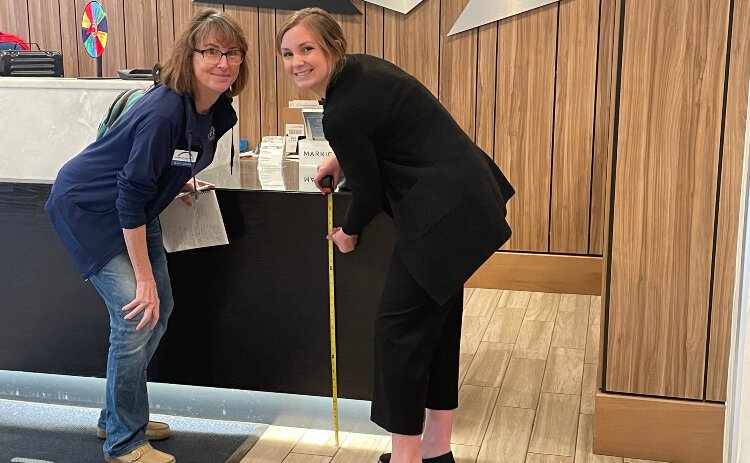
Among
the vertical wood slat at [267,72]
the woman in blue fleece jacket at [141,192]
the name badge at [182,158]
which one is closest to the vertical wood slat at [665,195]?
the woman in blue fleece jacket at [141,192]

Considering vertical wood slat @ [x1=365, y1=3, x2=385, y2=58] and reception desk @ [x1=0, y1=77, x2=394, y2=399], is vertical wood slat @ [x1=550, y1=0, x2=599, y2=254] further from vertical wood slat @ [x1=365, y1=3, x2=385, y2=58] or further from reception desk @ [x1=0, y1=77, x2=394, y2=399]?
reception desk @ [x1=0, y1=77, x2=394, y2=399]

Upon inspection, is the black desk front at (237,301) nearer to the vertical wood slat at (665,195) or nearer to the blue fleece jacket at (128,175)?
the blue fleece jacket at (128,175)

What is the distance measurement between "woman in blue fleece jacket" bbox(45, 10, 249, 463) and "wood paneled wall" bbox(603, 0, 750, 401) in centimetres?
125

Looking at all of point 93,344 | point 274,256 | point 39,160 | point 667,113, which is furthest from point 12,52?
point 667,113

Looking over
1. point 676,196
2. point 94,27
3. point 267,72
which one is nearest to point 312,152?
point 676,196

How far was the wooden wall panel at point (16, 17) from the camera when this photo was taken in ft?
19.3

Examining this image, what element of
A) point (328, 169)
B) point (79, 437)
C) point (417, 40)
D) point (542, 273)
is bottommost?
point (79, 437)

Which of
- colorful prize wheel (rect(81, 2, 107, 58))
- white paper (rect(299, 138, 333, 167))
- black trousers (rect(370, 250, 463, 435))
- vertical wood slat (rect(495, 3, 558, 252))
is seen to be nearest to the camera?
black trousers (rect(370, 250, 463, 435))

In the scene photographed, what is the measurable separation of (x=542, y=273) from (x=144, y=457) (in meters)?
2.84

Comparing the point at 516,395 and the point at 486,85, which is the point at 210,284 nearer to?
the point at 516,395

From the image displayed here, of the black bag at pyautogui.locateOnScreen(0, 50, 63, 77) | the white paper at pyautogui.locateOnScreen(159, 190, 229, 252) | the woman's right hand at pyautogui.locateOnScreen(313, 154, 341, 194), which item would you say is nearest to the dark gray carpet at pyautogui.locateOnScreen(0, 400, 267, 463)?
the white paper at pyautogui.locateOnScreen(159, 190, 229, 252)

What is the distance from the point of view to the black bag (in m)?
3.74

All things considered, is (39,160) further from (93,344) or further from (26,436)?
(26,436)

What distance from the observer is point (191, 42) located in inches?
101
